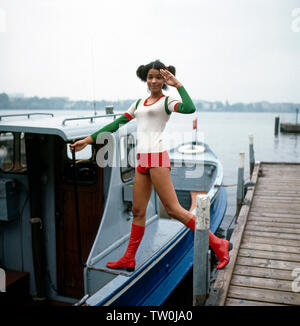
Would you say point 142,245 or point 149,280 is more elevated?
point 142,245

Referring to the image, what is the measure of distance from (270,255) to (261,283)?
2.55 feet

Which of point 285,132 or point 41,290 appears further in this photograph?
point 285,132

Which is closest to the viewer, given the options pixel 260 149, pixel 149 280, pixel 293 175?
pixel 149 280

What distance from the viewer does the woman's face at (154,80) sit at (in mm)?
3217

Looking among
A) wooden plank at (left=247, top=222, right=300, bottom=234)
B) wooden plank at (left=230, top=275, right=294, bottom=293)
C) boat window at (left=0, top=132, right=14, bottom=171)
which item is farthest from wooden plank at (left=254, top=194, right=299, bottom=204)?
boat window at (left=0, top=132, right=14, bottom=171)

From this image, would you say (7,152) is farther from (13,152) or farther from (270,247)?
(270,247)

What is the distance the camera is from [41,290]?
4305 millimetres

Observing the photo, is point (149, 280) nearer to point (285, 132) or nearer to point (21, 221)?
point (21, 221)

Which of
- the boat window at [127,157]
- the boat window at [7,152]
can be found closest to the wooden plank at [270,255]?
the boat window at [127,157]

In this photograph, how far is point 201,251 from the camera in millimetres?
3254

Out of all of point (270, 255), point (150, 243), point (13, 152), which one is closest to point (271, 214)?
point (270, 255)
